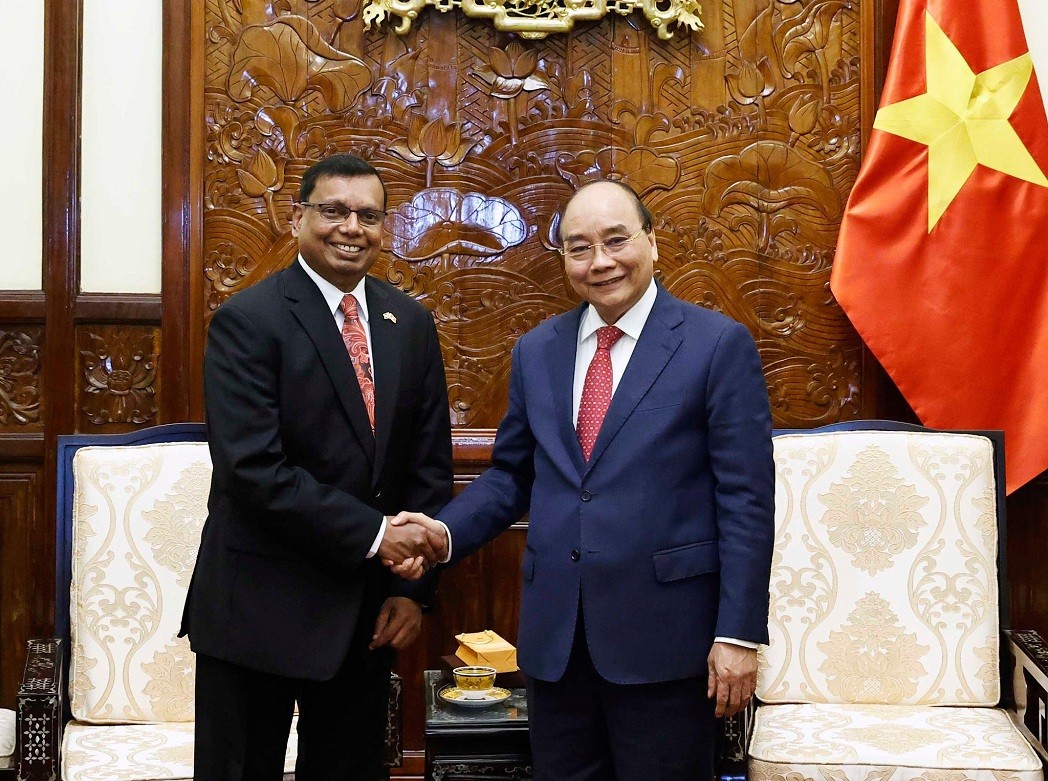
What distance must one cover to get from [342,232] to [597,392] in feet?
1.83

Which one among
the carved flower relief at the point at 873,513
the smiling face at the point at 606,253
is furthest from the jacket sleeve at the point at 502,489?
the carved flower relief at the point at 873,513

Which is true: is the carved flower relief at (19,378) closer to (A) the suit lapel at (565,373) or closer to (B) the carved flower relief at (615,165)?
(B) the carved flower relief at (615,165)

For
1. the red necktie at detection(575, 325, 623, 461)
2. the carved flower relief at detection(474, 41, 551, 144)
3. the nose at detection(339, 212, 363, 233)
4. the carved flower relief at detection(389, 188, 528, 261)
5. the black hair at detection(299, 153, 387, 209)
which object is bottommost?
the red necktie at detection(575, 325, 623, 461)

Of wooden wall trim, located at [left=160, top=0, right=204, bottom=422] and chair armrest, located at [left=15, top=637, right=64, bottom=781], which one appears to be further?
wooden wall trim, located at [left=160, top=0, right=204, bottom=422]

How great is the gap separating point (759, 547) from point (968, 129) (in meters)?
1.79

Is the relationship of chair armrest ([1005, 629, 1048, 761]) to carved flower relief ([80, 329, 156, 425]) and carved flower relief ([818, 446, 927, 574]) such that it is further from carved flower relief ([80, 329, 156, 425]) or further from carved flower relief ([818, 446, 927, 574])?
carved flower relief ([80, 329, 156, 425])

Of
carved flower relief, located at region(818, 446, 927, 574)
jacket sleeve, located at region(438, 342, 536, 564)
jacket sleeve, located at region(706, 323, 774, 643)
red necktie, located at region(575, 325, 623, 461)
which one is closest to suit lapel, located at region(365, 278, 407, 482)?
jacket sleeve, located at region(438, 342, 536, 564)

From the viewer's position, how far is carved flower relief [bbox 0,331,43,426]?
2988 mm

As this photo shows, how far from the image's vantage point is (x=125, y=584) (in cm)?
256

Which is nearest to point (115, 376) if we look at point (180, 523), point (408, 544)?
point (180, 523)

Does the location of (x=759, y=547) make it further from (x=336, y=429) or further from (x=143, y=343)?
(x=143, y=343)

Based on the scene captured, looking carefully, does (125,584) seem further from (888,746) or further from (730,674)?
(888,746)

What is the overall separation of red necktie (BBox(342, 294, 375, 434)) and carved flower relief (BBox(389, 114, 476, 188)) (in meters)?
1.07

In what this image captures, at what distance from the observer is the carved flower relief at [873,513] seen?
2656 mm
